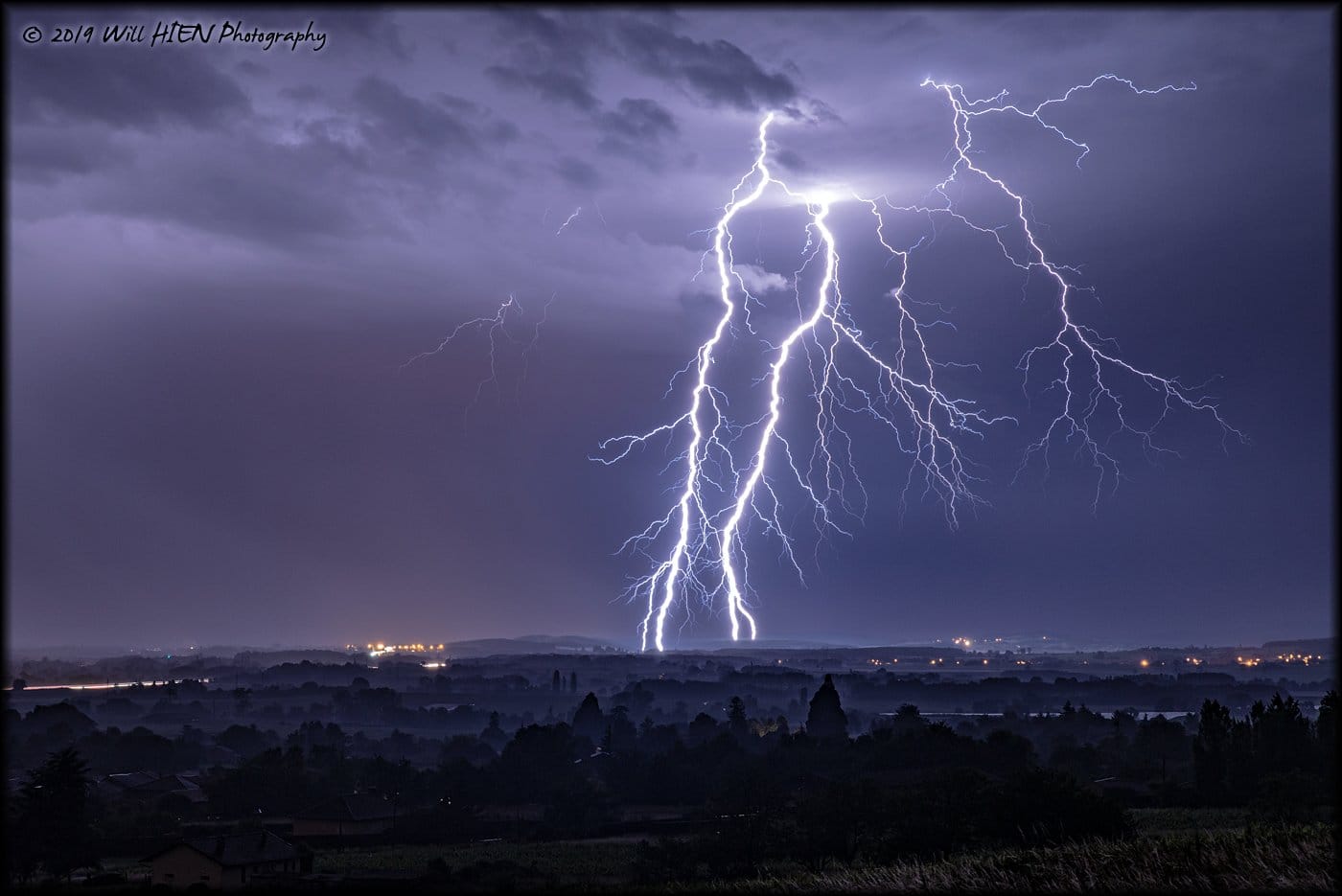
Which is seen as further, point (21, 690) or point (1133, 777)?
point (21, 690)

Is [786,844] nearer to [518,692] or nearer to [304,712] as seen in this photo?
[304,712]

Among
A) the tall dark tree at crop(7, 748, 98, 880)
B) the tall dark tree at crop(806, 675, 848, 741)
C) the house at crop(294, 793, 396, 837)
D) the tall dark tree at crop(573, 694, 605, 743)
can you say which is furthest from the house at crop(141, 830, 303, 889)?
the tall dark tree at crop(573, 694, 605, 743)

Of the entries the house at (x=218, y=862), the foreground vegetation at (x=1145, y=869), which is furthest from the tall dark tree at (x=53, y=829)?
the foreground vegetation at (x=1145, y=869)

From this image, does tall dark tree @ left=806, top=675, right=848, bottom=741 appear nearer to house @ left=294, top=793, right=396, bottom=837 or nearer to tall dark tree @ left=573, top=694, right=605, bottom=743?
tall dark tree @ left=573, top=694, right=605, bottom=743

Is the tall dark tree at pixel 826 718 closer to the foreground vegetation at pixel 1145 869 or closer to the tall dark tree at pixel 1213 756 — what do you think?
the tall dark tree at pixel 1213 756

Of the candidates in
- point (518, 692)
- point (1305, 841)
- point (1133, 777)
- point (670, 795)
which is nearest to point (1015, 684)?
point (518, 692)

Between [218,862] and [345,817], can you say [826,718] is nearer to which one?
[345,817]
